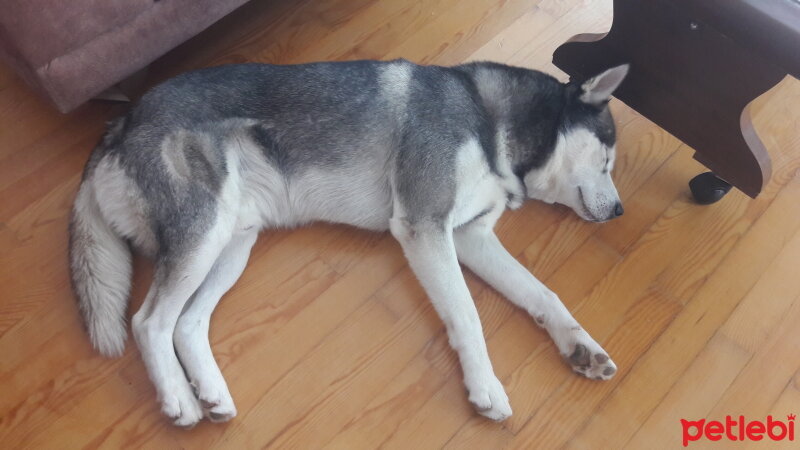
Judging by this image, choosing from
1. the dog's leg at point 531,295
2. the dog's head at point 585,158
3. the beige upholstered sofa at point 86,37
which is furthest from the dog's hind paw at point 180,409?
the dog's head at point 585,158

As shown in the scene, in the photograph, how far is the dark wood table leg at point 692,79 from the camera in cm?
193

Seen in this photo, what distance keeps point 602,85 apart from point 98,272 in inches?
64.1

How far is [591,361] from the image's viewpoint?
1879 mm

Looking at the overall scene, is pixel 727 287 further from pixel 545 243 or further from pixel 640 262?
pixel 545 243

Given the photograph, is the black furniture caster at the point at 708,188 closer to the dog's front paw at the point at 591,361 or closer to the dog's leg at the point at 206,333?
the dog's front paw at the point at 591,361

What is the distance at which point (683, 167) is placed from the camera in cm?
247

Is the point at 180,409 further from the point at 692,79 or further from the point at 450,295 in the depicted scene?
the point at 692,79

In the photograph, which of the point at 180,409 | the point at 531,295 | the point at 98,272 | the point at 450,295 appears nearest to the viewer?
the point at 180,409

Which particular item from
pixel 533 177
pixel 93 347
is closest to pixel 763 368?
pixel 533 177

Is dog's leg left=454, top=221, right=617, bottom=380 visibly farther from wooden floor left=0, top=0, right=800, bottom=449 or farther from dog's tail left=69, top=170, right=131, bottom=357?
dog's tail left=69, top=170, right=131, bottom=357

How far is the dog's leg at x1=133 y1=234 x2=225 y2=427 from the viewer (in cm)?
170

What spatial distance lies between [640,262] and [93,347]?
70.8 inches

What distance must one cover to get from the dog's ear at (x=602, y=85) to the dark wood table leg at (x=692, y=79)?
0.25m

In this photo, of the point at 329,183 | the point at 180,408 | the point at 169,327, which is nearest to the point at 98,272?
the point at 169,327
